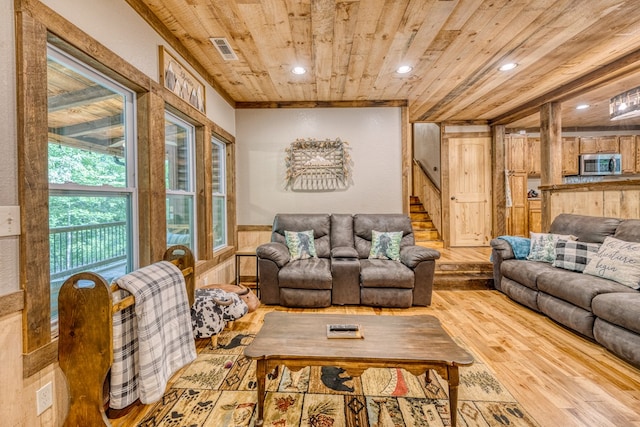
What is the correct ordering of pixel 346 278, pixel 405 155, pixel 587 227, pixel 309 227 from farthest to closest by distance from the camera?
pixel 405 155 < pixel 309 227 < pixel 346 278 < pixel 587 227

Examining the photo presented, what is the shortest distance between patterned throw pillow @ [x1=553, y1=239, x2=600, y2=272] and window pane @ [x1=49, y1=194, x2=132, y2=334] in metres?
4.01

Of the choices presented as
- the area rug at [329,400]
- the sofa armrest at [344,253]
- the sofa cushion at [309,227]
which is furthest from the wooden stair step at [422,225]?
the area rug at [329,400]

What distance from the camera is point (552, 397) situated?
189 centimetres

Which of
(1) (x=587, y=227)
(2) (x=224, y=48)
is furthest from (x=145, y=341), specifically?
(1) (x=587, y=227)

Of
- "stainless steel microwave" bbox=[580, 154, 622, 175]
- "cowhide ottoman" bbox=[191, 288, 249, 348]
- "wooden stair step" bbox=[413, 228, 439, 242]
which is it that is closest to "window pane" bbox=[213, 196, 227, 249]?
"cowhide ottoman" bbox=[191, 288, 249, 348]

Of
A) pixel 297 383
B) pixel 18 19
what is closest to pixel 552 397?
pixel 297 383

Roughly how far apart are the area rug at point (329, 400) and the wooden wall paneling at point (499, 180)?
4291 millimetres

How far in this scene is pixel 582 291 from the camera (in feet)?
8.61

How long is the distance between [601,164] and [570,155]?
54cm

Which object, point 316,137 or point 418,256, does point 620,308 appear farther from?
point 316,137

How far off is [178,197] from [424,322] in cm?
255

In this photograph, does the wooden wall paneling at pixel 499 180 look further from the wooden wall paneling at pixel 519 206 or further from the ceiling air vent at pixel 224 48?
the ceiling air vent at pixel 224 48

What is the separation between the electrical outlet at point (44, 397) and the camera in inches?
57.8

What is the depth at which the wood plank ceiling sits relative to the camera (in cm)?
233
